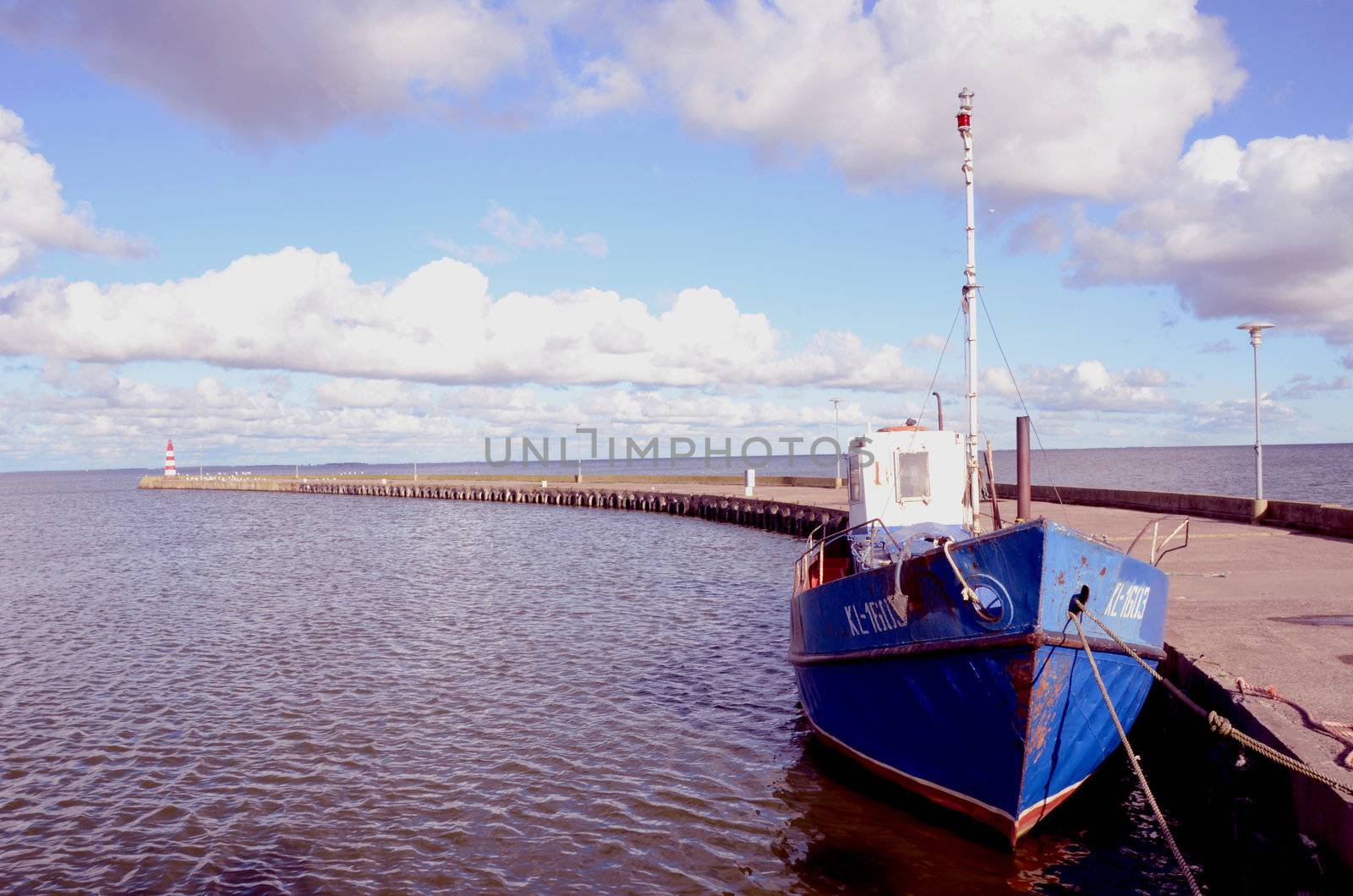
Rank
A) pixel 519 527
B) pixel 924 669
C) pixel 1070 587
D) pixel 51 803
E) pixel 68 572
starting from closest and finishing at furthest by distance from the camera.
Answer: pixel 1070 587 < pixel 924 669 < pixel 51 803 < pixel 68 572 < pixel 519 527

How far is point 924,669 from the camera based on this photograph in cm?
811

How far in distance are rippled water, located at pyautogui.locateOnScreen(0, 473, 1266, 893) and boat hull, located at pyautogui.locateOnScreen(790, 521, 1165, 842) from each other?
2.40 ft

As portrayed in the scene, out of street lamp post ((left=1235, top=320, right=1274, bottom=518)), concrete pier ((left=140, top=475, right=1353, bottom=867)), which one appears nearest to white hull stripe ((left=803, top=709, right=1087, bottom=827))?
concrete pier ((left=140, top=475, right=1353, bottom=867))

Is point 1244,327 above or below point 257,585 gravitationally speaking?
above

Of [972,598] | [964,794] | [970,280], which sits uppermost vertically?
[970,280]

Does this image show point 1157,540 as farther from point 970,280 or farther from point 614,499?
point 614,499

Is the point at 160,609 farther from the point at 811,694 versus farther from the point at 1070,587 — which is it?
the point at 1070,587

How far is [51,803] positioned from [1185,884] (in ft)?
38.7

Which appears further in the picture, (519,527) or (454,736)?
(519,527)

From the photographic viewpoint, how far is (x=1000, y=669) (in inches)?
296

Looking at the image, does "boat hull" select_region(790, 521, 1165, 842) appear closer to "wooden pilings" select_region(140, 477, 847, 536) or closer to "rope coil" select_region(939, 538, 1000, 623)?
"rope coil" select_region(939, 538, 1000, 623)

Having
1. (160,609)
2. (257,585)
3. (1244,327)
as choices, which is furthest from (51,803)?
(1244,327)

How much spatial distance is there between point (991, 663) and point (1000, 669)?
0.29 ft

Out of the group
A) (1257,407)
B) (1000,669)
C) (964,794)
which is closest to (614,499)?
(1257,407)
